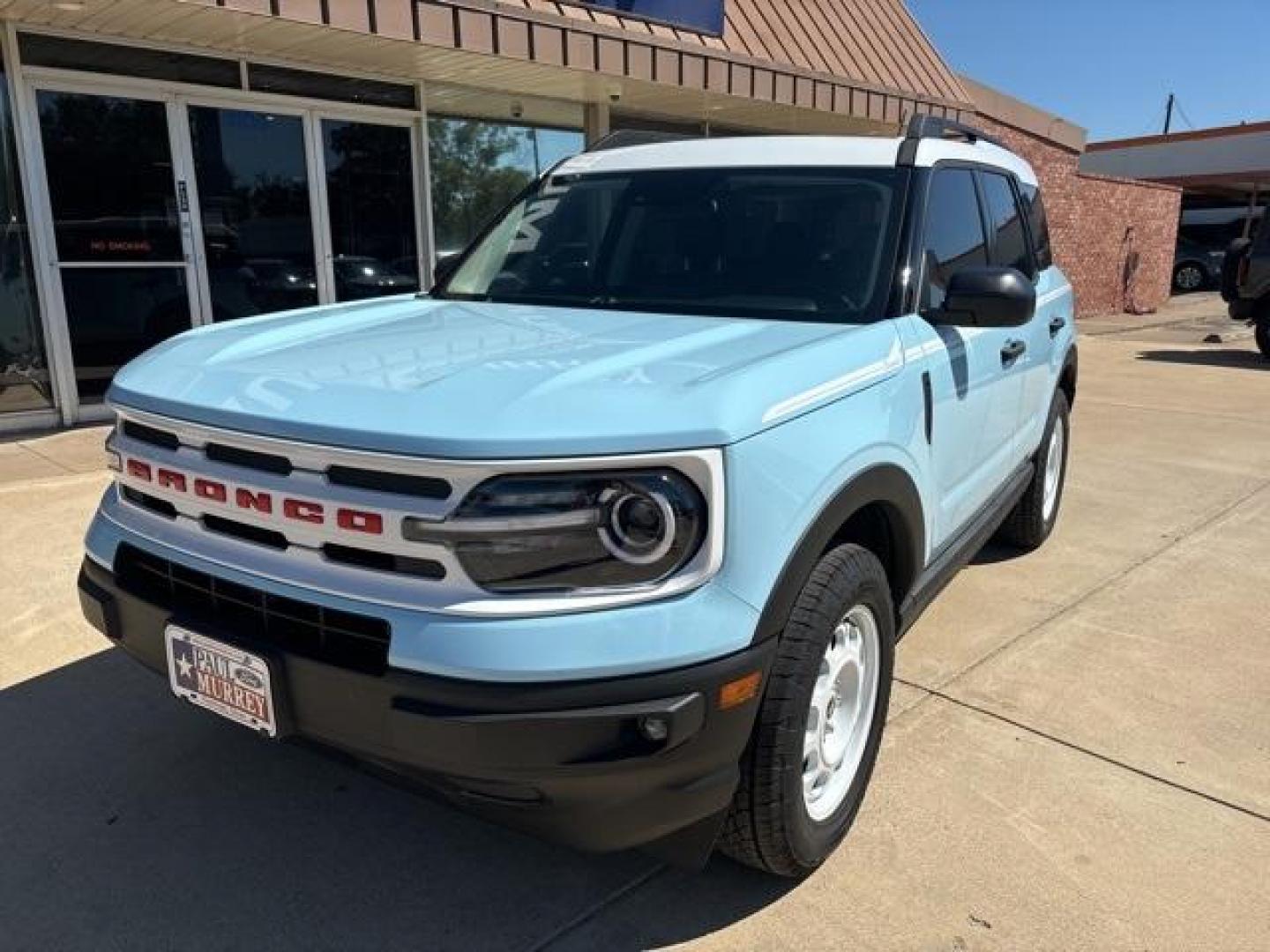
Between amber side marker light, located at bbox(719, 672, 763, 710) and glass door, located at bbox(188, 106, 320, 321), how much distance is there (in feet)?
24.0

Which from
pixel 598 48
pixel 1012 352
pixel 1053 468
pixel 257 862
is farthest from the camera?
pixel 598 48

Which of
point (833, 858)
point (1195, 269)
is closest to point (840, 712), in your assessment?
point (833, 858)

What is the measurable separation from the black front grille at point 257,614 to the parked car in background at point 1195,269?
3016 centimetres

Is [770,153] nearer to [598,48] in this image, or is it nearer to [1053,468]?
[1053,468]

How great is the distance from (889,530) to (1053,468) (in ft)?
9.49

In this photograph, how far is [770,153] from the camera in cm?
345

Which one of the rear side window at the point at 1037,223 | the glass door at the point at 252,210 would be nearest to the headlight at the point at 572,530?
the rear side window at the point at 1037,223

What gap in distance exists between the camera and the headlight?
194 centimetres

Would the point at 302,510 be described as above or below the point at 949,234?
below

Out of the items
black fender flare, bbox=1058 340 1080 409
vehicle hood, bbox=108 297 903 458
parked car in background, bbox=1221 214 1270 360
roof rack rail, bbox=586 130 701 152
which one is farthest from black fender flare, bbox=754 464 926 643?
parked car in background, bbox=1221 214 1270 360

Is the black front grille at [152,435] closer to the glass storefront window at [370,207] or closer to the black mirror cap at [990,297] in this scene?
the black mirror cap at [990,297]

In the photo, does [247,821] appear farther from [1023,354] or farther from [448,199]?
[448,199]

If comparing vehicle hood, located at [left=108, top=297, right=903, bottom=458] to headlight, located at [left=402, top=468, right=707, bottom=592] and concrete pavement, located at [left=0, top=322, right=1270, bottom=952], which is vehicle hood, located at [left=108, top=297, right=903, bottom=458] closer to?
headlight, located at [left=402, top=468, right=707, bottom=592]

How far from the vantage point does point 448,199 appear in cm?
995
